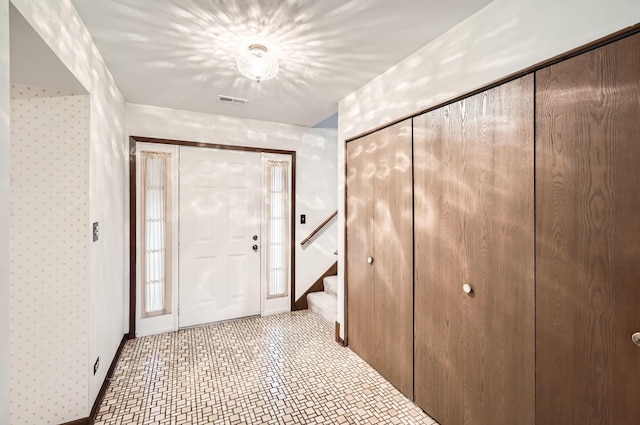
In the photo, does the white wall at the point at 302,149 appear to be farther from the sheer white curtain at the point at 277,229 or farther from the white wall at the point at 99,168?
the white wall at the point at 99,168

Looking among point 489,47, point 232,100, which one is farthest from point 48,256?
point 489,47

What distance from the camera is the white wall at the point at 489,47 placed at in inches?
47.7

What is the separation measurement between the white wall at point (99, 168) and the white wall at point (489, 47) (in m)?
1.92

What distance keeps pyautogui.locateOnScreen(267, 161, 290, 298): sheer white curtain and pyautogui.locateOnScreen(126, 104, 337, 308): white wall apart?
6.0 inches

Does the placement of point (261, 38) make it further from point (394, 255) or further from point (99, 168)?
point (394, 255)

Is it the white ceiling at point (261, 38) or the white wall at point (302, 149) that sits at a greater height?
the white ceiling at point (261, 38)

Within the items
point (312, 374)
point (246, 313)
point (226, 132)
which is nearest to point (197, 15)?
point (226, 132)

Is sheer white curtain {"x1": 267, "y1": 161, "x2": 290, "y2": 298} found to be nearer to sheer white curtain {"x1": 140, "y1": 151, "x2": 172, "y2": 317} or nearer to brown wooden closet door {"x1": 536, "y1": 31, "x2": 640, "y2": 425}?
sheer white curtain {"x1": 140, "y1": 151, "x2": 172, "y2": 317}

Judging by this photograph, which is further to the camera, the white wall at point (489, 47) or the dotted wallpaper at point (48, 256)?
the dotted wallpaper at point (48, 256)

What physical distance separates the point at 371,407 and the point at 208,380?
4.01 feet

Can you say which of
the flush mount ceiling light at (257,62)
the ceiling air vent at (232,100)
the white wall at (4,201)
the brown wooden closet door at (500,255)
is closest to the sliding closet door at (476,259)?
the brown wooden closet door at (500,255)

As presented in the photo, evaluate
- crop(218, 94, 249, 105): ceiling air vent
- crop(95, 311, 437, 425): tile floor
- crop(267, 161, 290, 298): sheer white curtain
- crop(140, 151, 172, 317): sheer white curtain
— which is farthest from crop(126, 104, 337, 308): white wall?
crop(95, 311, 437, 425): tile floor

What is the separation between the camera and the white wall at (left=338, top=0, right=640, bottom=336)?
47.7 inches

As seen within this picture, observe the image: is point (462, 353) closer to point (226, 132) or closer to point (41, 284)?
point (41, 284)
